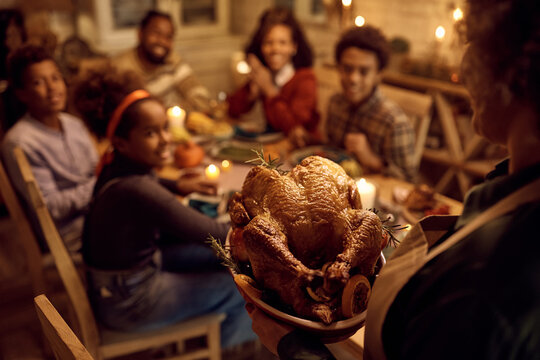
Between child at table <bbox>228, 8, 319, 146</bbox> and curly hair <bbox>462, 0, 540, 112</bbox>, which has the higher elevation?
curly hair <bbox>462, 0, 540, 112</bbox>

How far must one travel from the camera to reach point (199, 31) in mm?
4562

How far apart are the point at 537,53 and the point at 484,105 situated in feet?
0.28

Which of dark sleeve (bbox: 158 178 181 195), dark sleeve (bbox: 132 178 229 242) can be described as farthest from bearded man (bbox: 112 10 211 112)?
dark sleeve (bbox: 132 178 229 242)

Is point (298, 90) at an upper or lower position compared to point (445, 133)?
upper

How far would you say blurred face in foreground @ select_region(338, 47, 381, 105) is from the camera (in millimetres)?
2135

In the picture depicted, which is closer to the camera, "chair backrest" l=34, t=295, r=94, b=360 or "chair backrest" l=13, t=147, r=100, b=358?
"chair backrest" l=34, t=295, r=94, b=360

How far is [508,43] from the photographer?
516 mm

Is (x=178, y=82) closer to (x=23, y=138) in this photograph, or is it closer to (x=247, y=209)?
(x=23, y=138)

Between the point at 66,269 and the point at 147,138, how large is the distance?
1.52 feet

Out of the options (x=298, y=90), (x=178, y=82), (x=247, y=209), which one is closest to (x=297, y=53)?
(x=298, y=90)

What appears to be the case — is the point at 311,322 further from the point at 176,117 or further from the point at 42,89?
the point at 176,117

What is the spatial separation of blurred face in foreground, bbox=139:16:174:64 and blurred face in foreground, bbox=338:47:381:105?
1.19 meters

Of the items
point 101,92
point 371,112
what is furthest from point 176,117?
point 371,112

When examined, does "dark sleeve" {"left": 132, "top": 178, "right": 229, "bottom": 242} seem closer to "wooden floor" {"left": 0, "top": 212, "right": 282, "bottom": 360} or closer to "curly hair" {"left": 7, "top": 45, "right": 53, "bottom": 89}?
"wooden floor" {"left": 0, "top": 212, "right": 282, "bottom": 360}
